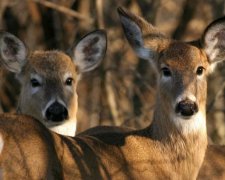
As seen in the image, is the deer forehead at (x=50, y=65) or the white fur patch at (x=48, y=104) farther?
the deer forehead at (x=50, y=65)

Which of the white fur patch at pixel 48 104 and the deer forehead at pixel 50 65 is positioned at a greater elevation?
the deer forehead at pixel 50 65

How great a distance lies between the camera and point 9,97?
583 inches

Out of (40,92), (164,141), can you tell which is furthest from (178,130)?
(40,92)

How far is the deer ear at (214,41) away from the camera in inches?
379

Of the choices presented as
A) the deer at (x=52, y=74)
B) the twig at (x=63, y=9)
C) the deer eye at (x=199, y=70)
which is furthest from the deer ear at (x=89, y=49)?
the deer eye at (x=199, y=70)

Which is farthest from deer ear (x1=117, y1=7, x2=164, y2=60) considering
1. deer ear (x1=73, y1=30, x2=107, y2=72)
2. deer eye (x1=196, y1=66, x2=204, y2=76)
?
deer ear (x1=73, y1=30, x2=107, y2=72)

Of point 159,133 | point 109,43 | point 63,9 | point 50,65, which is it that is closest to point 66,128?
point 50,65

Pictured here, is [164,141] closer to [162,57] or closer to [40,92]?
[162,57]

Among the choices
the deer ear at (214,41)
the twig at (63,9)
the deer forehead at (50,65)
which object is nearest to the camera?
the deer ear at (214,41)

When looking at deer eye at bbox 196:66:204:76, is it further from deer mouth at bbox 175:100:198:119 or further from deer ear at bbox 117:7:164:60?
deer ear at bbox 117:7:164:60

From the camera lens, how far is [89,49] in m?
12.0

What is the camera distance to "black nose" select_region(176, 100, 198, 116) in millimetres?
8859

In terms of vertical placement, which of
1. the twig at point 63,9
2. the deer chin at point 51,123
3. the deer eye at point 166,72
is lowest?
the deer chin at point 51,123

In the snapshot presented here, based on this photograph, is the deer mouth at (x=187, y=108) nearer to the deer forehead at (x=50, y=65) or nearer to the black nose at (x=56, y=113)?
the black nose at (x=56, y=113)
